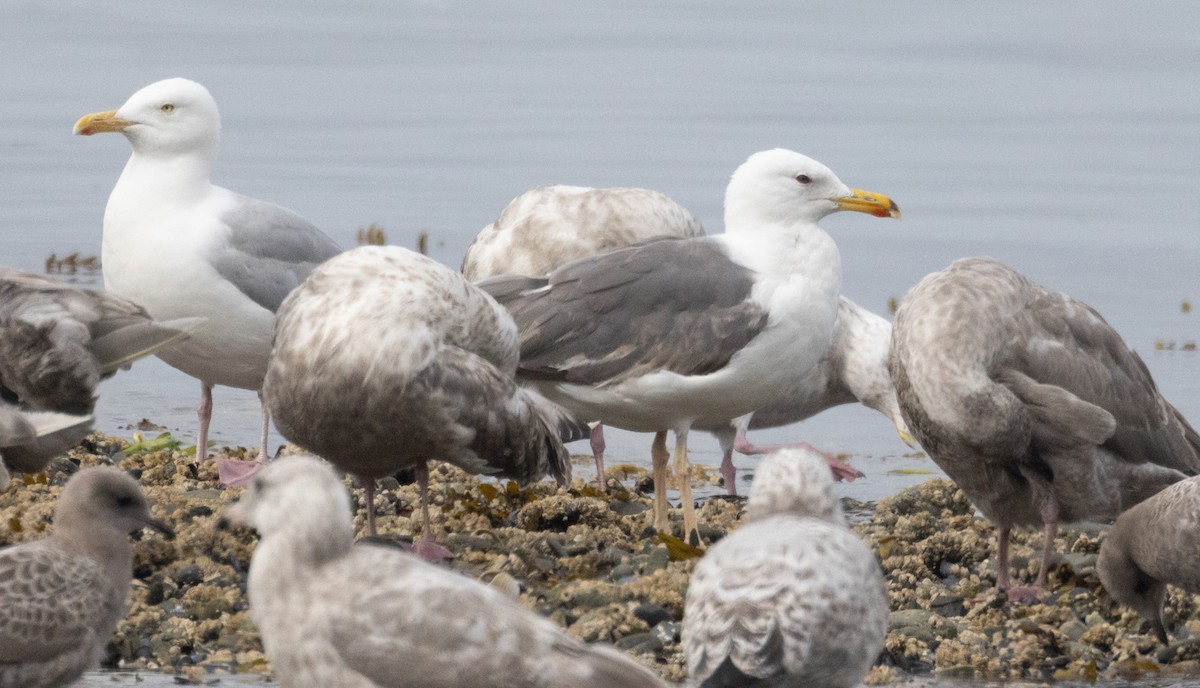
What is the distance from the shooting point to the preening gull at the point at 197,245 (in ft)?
34.8

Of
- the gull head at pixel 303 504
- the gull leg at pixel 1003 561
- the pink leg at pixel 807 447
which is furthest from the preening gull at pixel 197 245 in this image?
the gull head at pixel 303 504

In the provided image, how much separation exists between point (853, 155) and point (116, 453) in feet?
42.6

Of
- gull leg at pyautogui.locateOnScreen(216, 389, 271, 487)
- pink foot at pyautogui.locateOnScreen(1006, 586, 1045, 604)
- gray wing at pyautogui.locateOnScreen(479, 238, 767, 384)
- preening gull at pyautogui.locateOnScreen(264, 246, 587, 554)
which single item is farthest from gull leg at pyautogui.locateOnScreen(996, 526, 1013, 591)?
gull leg at pyautogui.locateOnScreen(216, 389, 271, 487)

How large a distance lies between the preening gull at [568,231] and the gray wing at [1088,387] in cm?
290

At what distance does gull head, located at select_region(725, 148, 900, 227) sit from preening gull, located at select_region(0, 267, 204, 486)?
9.09ft

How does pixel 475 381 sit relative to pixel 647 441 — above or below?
above

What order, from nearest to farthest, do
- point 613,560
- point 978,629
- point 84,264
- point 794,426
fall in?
point 978,629 → point 613,560 → point 794,426 → point 84,264

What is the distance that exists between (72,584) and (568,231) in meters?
5.29

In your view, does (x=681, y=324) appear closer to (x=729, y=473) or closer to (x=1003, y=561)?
(x=1003, y=561)

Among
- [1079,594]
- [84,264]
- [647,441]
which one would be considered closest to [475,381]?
[1079,594]

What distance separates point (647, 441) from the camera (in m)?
13.1

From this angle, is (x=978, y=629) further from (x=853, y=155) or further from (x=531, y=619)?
(x=853, y=155)

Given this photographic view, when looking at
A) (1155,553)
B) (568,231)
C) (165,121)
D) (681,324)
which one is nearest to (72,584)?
(681,324)

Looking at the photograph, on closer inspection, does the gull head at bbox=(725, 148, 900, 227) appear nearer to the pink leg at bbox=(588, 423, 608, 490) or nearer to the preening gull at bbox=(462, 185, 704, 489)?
the preening gull at bbox=(462, 185, 704, 489)
